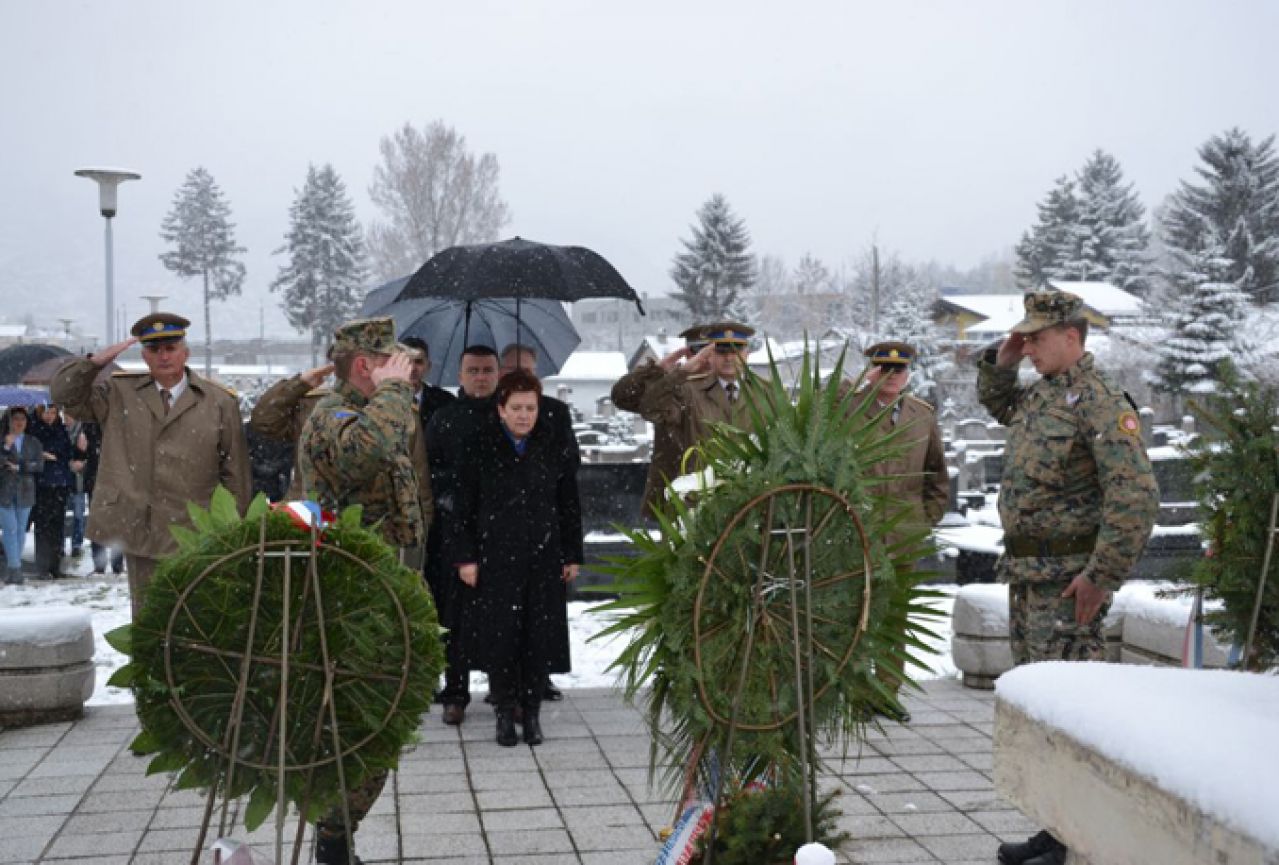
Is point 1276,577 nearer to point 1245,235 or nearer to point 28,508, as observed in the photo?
point 28,508

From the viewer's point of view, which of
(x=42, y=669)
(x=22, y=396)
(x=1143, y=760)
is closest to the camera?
(x=1143, y=760)

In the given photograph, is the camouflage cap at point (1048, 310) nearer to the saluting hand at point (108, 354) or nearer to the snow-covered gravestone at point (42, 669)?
the saluting hand at point (108, 354)

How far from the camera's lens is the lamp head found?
16.4 metres

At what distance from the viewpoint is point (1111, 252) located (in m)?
69.7

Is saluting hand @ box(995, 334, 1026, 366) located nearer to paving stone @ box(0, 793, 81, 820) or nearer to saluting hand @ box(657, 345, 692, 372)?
saluting hand @ box(657, 345, 692, 372)

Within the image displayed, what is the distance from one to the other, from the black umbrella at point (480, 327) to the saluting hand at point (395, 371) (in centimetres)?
378

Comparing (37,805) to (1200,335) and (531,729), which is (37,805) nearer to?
(531,729)

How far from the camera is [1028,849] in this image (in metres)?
4.49

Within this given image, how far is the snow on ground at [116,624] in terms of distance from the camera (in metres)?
7.72

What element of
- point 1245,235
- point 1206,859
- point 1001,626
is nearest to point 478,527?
point 1001,626

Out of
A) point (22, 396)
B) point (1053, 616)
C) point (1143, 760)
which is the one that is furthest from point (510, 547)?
point (22, 396)

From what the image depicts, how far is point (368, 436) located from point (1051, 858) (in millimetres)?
2831

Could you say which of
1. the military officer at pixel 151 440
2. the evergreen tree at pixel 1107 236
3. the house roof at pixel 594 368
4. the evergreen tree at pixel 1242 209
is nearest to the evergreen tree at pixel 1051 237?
the evergreen tree at pixel 1107 236

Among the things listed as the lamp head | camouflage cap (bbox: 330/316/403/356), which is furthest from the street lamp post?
camouflage cap (bbox: 330/316/403/356)
